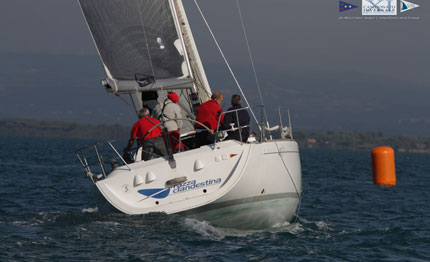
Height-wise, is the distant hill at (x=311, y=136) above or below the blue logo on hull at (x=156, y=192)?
below

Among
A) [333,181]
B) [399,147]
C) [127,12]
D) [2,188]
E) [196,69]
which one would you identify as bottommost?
[399,147]

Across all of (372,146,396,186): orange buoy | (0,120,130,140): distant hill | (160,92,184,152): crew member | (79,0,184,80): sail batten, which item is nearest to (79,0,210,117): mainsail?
(79,0,184,80): sail batten

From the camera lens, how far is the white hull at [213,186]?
33.3ft

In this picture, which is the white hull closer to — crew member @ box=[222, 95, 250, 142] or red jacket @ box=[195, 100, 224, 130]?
crew member @ box=[222, 95, 250, 142]

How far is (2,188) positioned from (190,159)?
9.58 m

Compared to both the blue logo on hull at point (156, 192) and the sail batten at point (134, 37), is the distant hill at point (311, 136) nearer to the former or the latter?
the sail batten at point (134, 37)

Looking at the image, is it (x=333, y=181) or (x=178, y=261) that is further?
(x=333, y=181)

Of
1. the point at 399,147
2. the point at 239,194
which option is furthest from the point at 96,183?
the point at 399,147

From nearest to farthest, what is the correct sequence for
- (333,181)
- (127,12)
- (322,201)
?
(127,12)
(322,201)
(333,181)

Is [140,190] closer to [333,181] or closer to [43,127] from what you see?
[333,181]

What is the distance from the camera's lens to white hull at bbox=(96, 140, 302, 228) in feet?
33.3

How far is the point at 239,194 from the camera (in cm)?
1016

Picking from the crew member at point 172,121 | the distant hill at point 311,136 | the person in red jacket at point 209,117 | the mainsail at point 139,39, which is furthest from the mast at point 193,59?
the distant hill at point 311,136

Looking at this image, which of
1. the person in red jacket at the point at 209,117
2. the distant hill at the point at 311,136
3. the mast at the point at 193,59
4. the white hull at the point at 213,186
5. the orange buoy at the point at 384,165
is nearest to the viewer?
the white hull at the point at 213,186
